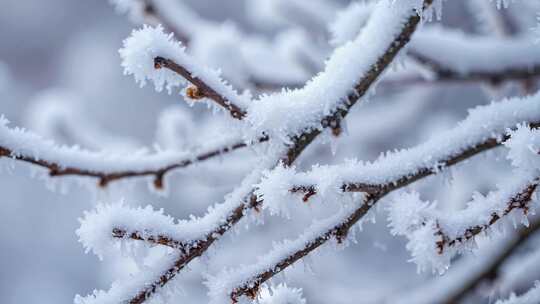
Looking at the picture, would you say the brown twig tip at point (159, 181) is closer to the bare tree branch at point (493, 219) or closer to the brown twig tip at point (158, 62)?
the brown twig tip at point (158, 62)

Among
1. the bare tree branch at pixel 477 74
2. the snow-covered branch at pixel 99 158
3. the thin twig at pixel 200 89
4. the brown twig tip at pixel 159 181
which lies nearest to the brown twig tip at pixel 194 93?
the thin twig at pixel 200 89

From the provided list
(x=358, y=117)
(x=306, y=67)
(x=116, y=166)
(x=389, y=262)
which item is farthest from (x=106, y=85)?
(x=116, y=166)

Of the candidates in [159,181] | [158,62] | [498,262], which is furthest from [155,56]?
[498,262]

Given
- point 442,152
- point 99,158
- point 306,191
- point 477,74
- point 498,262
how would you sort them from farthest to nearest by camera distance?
point 498,262 < point 477,74 < point 99,158 < point 442,152 < point 306,191

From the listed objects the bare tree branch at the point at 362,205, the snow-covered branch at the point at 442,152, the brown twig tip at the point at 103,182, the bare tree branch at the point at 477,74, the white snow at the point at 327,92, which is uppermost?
the bare tree branch at the point at 477,74

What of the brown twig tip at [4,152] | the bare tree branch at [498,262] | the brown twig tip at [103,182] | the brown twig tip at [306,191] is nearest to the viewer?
the brown twig tip at [306,191]

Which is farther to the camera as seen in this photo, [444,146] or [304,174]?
[444,146]

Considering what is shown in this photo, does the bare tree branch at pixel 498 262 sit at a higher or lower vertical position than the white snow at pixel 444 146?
higher

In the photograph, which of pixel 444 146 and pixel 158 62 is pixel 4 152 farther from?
pixel 444 146

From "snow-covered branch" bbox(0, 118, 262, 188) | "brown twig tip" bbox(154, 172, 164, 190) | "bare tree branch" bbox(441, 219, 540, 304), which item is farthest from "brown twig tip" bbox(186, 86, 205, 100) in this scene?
"bare tree branch" bbox(441, 219, 540, 304)
